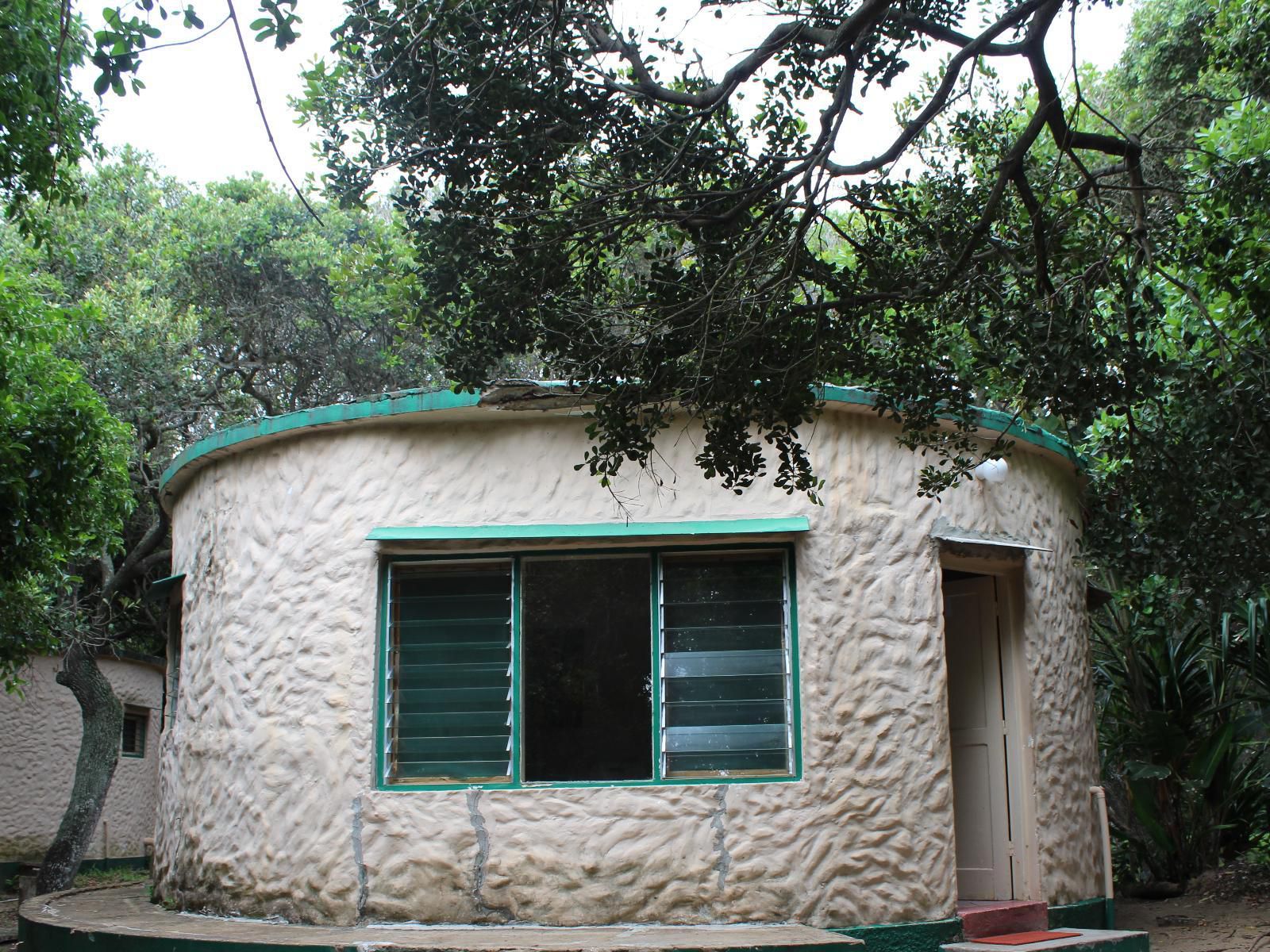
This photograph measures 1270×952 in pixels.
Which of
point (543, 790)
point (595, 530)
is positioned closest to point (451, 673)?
point (543, 790)

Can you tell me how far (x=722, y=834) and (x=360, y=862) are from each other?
6.88 ft

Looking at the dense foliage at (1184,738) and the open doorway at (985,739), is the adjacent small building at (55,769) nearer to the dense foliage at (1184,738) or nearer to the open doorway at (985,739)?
the open doorway at (985,739)

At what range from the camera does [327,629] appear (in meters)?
7.62

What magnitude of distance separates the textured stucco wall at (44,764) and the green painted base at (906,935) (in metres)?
10.8

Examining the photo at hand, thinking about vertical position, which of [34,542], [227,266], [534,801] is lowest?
[534,801]

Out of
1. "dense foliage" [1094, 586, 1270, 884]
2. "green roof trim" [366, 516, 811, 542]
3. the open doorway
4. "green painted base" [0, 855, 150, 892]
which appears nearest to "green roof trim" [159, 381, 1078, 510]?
"green roof trim" [366, 516, 811, 542]

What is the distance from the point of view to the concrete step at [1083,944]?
278 inches

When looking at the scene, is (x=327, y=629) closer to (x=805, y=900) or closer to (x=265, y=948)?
(x=265, y=948)

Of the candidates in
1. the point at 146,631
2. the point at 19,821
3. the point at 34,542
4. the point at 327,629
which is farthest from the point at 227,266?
the point at 327,629

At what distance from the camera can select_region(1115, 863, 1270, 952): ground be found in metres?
8.62

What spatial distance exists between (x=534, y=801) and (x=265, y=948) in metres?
1.62

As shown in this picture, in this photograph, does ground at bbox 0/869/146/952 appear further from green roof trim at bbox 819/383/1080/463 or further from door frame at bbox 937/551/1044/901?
door frame at bbox 937/551/1044/901

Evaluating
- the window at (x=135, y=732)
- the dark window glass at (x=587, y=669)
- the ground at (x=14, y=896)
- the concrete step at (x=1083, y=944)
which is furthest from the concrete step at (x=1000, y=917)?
the window at (x=135, y=732)

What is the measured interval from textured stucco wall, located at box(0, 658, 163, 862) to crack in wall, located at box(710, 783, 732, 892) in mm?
10303
